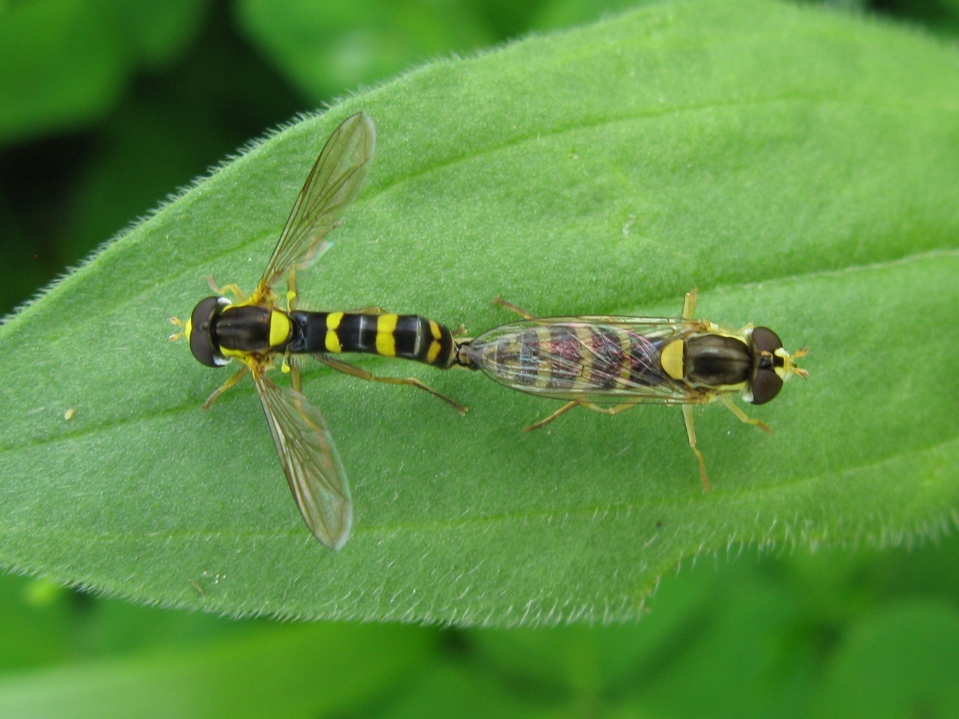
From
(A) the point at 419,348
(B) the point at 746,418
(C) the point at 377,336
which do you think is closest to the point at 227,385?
(C) the point at 377,336

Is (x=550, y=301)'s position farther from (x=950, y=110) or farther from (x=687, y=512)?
(x=950, y=110)

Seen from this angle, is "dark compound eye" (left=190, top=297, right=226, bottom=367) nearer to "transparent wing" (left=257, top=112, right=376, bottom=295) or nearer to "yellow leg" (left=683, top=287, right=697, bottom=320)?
"transparent wing" (left=257, top=112, right=376, bottom=295)

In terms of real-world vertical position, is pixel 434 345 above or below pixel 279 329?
below

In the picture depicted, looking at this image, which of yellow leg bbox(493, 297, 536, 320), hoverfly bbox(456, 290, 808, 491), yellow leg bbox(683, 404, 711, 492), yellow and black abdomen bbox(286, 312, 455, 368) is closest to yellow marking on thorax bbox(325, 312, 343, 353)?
yellow and black abdomen bbox(286, 312, 455, 368)

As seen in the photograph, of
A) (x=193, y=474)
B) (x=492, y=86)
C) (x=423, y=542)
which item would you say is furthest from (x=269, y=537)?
(x=492, y=86)

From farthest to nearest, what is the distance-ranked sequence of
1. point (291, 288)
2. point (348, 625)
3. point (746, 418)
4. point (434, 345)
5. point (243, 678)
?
1. point (348, 625)
2. point (243, 678)
3. point (291, 288)
4. point (746, 418)
5. point (434, 345)

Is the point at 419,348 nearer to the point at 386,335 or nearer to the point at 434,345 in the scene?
the point at 434,345

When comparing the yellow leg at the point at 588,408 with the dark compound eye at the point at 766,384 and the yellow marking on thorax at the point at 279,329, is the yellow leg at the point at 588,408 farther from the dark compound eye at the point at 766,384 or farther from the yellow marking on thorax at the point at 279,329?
the yellow marking on thorax at the point at 279,329
